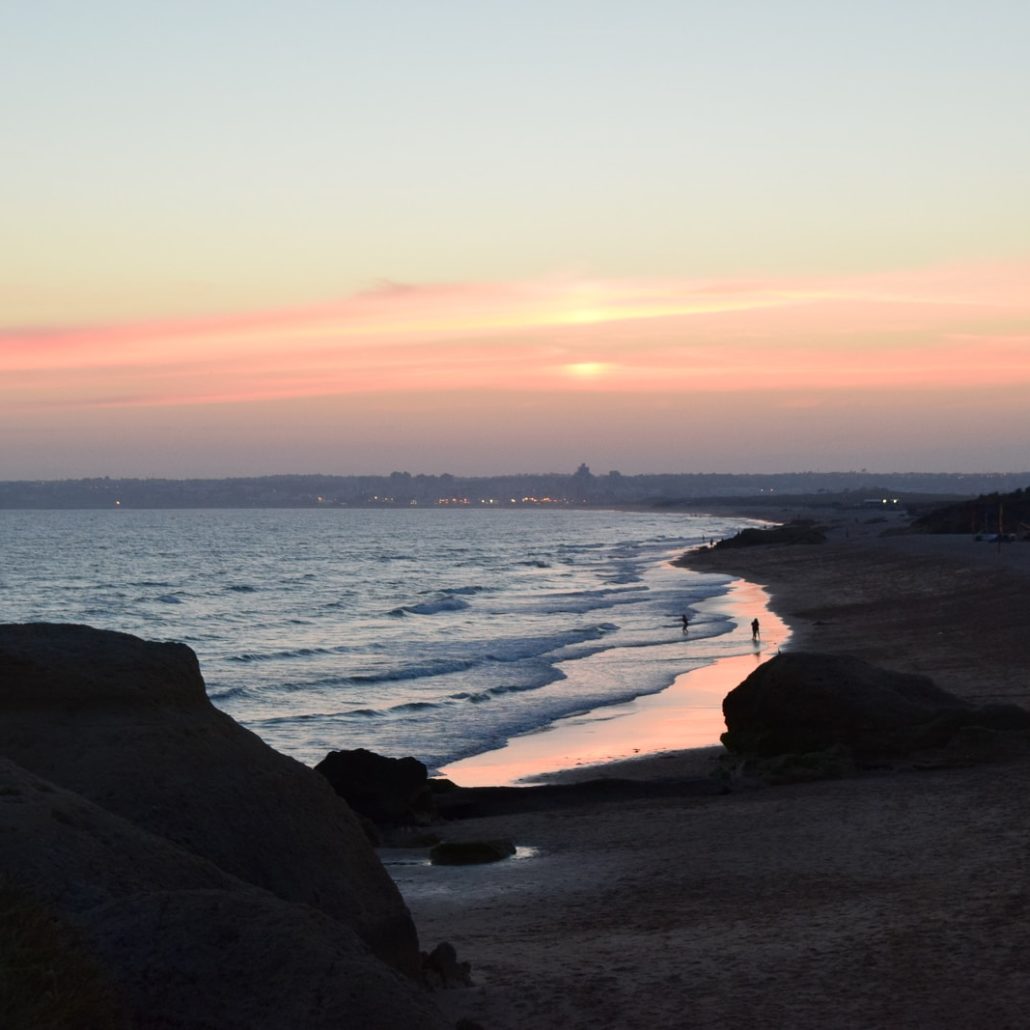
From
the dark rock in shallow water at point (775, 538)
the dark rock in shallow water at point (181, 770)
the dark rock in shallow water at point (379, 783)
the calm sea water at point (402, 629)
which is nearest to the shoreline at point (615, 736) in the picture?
the calm sea water at point (402, 629)

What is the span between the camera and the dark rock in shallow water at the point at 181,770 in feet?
29.0

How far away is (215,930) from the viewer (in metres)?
6.21

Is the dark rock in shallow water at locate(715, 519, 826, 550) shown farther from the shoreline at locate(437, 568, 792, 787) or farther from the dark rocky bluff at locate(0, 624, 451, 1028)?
the dark rocky bluff at locate(0, 624, 451, 1028)

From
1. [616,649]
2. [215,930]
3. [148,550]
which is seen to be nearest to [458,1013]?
[215,930]

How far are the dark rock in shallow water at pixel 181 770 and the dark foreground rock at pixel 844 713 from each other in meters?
11.2

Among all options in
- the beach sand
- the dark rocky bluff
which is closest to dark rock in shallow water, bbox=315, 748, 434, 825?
the beach sand

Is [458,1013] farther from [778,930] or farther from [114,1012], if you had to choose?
[114,1012]

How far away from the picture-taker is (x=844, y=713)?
19625 millimetres

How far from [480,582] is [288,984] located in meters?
84.1

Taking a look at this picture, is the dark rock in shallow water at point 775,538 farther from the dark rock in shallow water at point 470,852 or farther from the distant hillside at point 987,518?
the dark rock in shallow water at point 470,852

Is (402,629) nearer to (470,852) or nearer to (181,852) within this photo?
(470,852)

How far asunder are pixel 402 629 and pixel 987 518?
51882 millimetres

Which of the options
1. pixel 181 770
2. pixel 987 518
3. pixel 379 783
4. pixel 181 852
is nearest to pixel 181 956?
pixel 181 852

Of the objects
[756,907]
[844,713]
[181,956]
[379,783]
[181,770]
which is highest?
[181,770]
